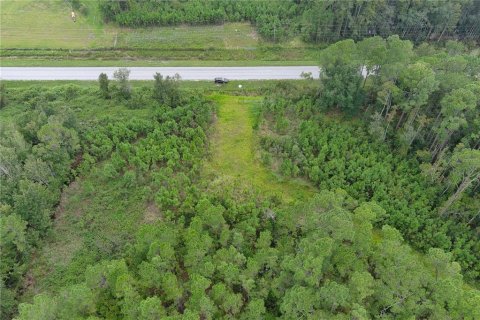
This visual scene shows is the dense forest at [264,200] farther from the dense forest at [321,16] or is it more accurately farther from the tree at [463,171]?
the dense forest at [321,16]

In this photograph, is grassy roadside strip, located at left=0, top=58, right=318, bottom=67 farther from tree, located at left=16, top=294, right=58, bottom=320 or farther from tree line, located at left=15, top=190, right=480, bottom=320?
tree, located at left=16, top=294, right=58, bottom=320

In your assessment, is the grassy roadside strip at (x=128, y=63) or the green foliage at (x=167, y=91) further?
the grassy roadside strip at (x=128, y=63)

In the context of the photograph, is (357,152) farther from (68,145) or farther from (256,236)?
(68,145)

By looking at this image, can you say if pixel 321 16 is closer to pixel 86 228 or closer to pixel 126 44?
pixel 126 44

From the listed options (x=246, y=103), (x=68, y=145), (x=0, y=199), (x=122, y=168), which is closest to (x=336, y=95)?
(x=246, y=103)

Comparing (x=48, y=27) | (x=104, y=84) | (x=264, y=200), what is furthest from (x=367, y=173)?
(x=48, y=27)

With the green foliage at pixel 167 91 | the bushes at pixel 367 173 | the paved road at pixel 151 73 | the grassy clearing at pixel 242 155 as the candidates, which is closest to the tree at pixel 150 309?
the grassy clearing at pixel 242 155
